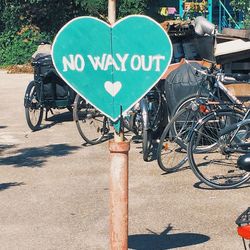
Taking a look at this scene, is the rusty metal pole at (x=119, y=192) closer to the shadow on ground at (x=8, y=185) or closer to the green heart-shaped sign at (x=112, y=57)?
the green heart-shaped sign at (x=112, y=57)

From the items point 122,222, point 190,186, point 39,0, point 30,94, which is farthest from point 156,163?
point 39,0

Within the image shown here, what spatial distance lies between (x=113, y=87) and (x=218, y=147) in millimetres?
3841

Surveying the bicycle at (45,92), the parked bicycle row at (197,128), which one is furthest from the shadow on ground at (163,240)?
the bicycle at (45,92)

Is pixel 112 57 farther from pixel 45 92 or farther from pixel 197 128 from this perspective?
pixel 45 92

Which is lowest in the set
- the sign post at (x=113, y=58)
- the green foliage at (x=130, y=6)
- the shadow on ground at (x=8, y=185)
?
the shadow on ground at (x=8, y=185)

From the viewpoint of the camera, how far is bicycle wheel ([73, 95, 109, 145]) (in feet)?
30.6

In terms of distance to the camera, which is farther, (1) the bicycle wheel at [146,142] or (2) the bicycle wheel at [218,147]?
(1) the bicycle wheel at [146,142]

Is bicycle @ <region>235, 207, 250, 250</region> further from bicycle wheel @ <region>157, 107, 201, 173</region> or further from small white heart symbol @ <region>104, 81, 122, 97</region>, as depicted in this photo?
bicycle wheel @ <region>157, 107, 201, 173</region>

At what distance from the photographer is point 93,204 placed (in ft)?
21.3

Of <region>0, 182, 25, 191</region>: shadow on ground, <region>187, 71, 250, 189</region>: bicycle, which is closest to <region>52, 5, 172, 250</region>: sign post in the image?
<region>187, 71, 250, 189</region>: bicycle

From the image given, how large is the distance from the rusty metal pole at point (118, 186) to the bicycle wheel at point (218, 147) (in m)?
3.11

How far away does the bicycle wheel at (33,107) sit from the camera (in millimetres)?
10461

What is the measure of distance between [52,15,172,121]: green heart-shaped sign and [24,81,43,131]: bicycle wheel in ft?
22.2

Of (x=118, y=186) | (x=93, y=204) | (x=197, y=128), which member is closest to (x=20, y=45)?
(x=197, y=128)
